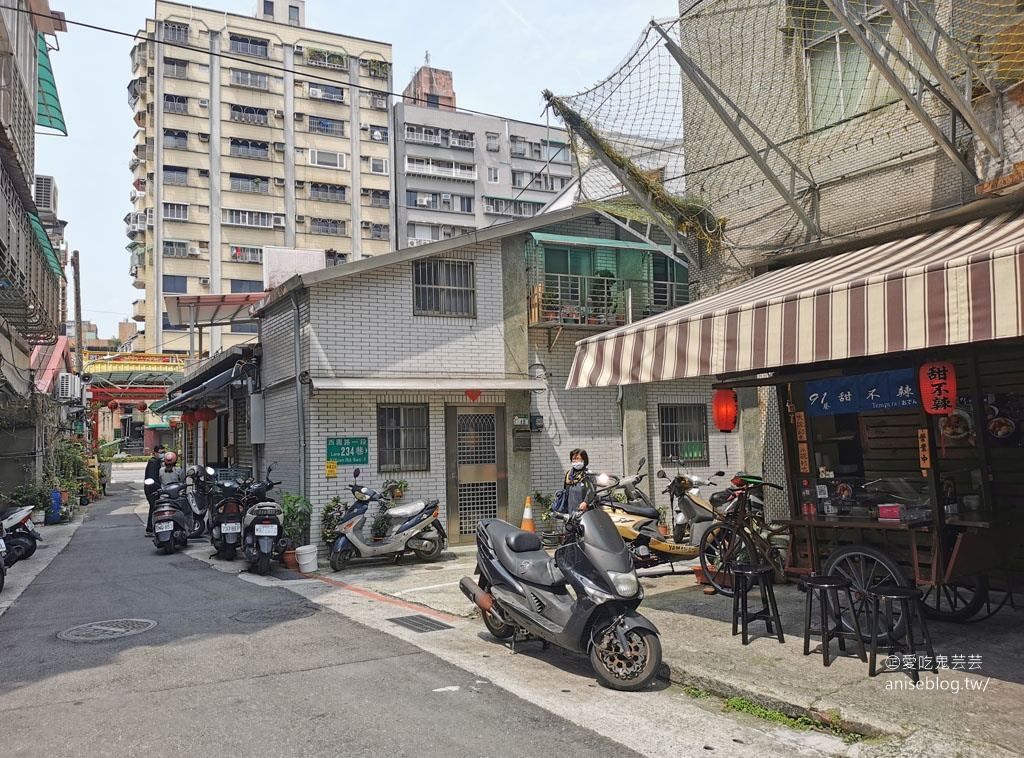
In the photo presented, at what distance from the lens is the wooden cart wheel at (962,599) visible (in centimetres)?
708

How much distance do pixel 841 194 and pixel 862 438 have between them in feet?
9.77

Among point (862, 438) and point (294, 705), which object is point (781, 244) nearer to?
point (862, 438)

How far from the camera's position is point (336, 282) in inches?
503

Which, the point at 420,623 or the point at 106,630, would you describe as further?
the point at 420,623

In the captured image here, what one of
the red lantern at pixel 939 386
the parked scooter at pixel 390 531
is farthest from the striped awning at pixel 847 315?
the parked scooter at pixel 390 531

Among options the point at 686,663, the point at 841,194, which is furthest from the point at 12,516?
the point at 841,194

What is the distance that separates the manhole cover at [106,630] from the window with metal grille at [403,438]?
5.21 metres

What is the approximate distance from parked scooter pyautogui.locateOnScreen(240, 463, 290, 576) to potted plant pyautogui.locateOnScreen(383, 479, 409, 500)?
1712 millimetres

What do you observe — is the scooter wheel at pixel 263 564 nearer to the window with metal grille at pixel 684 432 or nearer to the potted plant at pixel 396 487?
the potted plant at pixel 396 487

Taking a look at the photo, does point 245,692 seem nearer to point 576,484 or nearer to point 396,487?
point 576,484

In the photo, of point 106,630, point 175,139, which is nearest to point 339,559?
point 106,630

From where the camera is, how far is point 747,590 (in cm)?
686

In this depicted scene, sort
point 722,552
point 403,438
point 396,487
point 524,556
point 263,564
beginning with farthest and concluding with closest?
point 403,438
point 396,487
point 263,564
point 722,552
point 524,556

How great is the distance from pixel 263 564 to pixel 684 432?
8.36 metres
